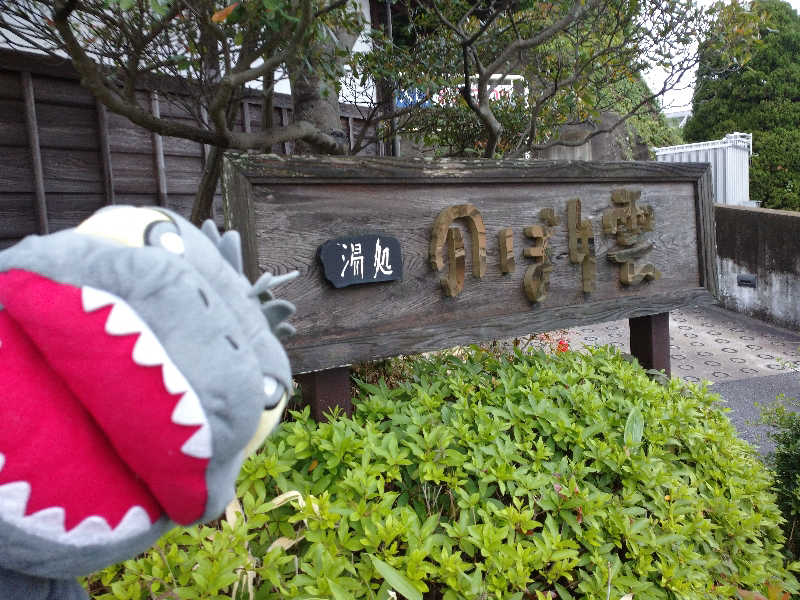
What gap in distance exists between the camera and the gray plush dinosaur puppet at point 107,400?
688mm

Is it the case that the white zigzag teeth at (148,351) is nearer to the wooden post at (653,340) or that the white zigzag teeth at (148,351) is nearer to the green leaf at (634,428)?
the green leaf at (634,428)

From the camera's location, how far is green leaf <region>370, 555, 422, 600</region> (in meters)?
1.46

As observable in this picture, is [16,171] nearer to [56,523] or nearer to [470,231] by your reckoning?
[470,231]

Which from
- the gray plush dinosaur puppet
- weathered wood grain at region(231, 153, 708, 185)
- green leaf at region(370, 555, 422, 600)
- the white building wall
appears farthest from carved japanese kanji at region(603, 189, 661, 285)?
the white building wall

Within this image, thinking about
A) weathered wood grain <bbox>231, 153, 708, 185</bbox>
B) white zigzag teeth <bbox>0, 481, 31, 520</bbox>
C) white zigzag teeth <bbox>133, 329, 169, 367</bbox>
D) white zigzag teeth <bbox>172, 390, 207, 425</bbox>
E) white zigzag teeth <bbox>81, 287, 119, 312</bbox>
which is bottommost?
white zigzag teeth <bbox>0, 481, 31, 520</bbox>

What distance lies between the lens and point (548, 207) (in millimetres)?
2945

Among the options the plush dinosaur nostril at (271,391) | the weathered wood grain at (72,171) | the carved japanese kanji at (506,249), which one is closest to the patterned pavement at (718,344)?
the carved japanese kanji at (506,249)

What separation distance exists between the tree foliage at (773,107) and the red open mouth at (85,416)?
13.3 meters

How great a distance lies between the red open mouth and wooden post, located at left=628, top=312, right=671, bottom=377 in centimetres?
326

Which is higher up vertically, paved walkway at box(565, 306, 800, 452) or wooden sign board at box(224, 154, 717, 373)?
wooden sign board at box(224, 154, 717, 373)

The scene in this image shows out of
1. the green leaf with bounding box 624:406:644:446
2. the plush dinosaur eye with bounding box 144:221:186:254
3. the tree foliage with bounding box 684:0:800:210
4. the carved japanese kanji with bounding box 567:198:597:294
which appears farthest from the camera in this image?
the tree foliage with bounding box 684:0:800:210

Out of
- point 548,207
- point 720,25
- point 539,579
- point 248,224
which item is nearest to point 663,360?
point 548,207

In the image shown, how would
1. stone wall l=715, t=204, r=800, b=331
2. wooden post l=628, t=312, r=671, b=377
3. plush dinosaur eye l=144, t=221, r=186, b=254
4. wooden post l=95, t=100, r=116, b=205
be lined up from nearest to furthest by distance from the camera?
plush dinosaur eye l=144, t=221, r=186, b=254 → wooden post l=628, t=312, r=671, b=377 → wooden post l=95, t=100, r=116, b=205 → stone wall l=715, t=204, r=800, b=331

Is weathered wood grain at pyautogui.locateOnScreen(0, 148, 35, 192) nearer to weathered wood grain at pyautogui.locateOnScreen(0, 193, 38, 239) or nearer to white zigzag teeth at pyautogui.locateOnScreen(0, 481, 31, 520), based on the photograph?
weathered wood grain at pyautogui.locateOnScreen(0, 193, 38, 239)
